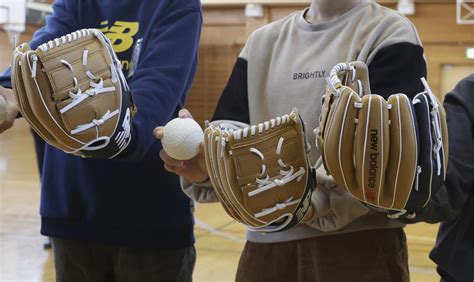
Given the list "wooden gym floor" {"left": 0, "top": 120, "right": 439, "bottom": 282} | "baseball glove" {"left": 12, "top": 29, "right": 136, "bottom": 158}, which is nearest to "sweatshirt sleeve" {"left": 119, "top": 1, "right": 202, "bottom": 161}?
"baseball glove" {"left": 12, "top": 29, "right": 136, "bottom": 158}

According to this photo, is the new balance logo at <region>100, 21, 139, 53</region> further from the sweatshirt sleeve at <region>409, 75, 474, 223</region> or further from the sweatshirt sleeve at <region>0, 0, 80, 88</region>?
the sweatshirt sleeve at <region>409, 75, 474, 223</region>

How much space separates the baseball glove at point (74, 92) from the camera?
1109mm

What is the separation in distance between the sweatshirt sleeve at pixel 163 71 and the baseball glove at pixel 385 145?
1.27ft

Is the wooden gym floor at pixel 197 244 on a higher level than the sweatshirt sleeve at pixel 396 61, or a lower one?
lower

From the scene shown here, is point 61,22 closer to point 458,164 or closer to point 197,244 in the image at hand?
point 458,164

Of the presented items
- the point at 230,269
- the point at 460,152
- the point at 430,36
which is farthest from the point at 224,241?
the point at 430,36

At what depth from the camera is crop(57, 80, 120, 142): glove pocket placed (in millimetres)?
1122

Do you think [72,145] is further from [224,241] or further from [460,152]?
[224,241]

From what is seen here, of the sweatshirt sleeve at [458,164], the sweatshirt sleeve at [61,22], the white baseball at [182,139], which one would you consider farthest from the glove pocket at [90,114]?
the sweatshirt sleeve at [458,164]

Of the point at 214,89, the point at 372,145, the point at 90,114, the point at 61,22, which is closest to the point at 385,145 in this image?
the point at 372,145

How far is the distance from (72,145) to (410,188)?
590 mm

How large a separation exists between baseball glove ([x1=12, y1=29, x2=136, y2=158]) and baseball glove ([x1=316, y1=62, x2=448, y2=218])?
386mm

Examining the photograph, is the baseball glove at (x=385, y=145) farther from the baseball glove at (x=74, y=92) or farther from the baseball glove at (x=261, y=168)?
the baseball glove at (x=74, y=92)

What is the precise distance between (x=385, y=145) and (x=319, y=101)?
0.39 m
